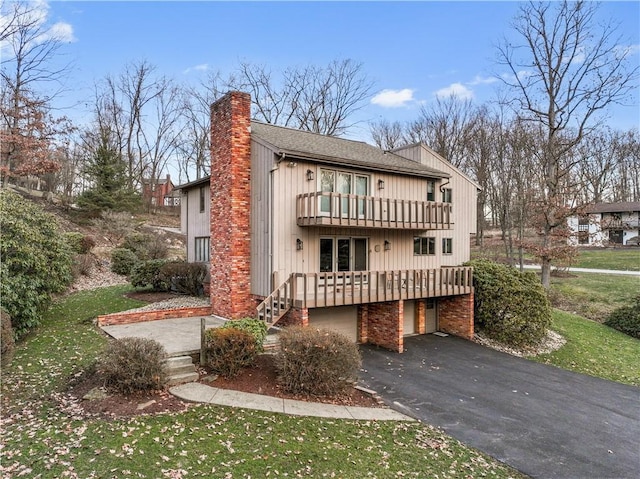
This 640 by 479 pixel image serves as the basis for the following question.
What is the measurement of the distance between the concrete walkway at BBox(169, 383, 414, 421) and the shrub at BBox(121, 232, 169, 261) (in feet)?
50.7

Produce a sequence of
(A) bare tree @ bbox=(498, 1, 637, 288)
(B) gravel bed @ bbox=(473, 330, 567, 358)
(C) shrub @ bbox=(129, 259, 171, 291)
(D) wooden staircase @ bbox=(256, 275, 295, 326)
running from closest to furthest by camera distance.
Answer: (D) wooden staircase @ bbox=(256, 275, 295, 326) → (B) gravel bed @ bbox=(473, 330, 567, 358) → (C) shrub @ bbox=(129, 259, 171, 291) → (A) bare tree @ bbox=(498, 1, 637, 288)

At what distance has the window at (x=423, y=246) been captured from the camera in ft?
52.3

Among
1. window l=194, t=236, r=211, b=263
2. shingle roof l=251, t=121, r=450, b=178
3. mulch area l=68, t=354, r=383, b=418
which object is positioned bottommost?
mulch area l=68, t=354, r=383, b=418

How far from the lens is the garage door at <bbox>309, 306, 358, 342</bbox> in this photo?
13148mm

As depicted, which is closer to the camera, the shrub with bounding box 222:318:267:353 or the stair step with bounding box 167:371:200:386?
the stair step with bounding box 167:371:200:386

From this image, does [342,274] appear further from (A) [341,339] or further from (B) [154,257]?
(B) [154,257]

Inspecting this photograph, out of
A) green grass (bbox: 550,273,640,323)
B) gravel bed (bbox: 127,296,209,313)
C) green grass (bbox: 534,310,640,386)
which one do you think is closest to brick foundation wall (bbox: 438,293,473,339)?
green grass (bbox: 534,310,640,386)

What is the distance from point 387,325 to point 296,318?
391 centimetres

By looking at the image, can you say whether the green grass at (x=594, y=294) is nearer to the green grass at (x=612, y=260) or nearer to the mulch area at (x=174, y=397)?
the green grass at (x=612, y=260)

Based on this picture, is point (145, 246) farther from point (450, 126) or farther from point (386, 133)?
point (450, 126)

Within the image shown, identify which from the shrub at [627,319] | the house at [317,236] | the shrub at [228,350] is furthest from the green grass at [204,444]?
the shrub at [627,319]

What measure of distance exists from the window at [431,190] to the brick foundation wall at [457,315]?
173 inches

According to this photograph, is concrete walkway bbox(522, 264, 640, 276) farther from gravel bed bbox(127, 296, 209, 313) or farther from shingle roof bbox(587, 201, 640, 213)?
gravel bed bbox(127, 296, 209, 313)

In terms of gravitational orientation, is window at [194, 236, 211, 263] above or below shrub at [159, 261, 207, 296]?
above
